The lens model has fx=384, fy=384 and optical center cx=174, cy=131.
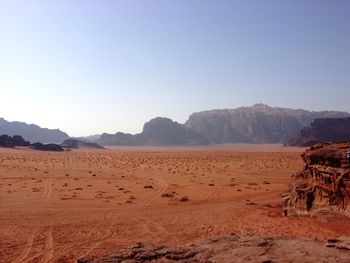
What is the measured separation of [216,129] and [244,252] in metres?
174

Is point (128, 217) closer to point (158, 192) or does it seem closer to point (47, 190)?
point (158, 192)

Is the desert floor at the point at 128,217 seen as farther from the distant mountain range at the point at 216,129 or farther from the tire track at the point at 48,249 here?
the distant mountain range at the point at 216,129

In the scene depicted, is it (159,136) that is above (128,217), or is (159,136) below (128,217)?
above

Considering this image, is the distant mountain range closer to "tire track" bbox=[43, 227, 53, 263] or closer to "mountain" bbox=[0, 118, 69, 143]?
"mountain" bbox=[0, 118, 69, 143]

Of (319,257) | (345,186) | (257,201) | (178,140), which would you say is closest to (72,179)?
(257,201)

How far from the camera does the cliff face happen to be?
12.6 metres

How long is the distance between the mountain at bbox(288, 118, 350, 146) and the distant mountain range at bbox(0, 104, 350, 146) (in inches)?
1016

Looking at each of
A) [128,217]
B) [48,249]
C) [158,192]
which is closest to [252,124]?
[158,192]

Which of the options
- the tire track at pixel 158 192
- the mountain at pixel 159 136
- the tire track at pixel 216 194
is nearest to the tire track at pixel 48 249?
the tire track at pixel 158 192

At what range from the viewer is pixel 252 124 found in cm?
17562

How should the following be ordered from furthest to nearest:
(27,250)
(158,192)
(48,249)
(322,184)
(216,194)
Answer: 1. (158,192)
2. (216,194)
3. (322,184)
4. (48,249)
5. (27,250)

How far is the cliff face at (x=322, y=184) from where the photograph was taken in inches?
495

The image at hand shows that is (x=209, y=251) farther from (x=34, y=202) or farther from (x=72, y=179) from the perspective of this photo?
(x=72, y=179)

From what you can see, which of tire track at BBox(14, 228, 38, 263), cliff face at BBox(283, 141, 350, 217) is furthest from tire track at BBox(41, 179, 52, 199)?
cliff face at BBox(283, 141, 350, 217)
